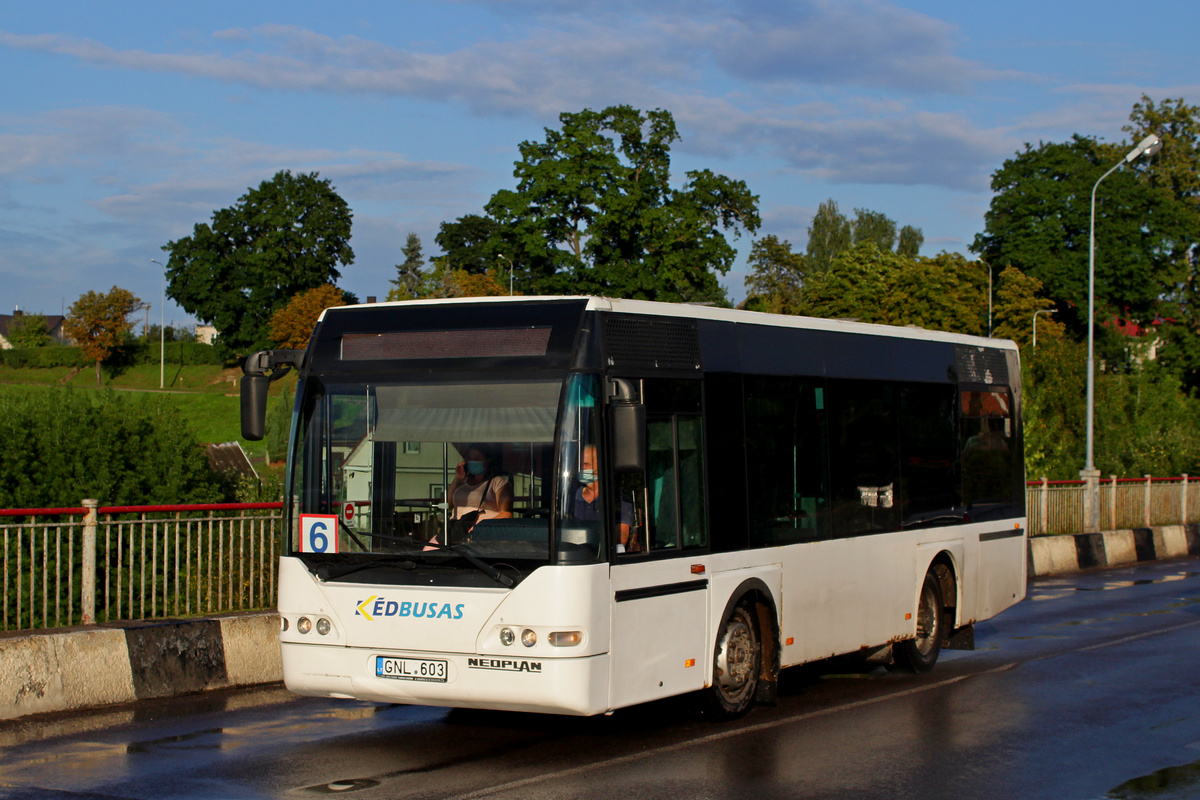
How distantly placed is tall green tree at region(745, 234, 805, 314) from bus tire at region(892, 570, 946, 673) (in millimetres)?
79776

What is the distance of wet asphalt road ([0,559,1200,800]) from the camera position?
7113 mm

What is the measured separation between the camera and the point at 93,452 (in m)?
18.3

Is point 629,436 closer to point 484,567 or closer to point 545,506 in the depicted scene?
point 545,506

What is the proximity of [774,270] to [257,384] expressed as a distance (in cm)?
8932

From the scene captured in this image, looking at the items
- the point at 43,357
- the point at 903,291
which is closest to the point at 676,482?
the point at 903,291

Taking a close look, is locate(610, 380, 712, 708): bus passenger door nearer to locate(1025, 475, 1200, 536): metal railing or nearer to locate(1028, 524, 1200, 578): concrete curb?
locate(1025, 475, 1200, 536): metal railing

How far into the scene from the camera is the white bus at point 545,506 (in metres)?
7.64

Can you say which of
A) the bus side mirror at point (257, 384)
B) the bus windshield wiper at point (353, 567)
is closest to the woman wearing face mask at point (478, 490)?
the bus windshield wiper at point (353, 567)

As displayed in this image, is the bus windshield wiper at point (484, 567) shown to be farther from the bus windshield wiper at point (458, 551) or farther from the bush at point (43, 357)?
the bush at point (43, 357)

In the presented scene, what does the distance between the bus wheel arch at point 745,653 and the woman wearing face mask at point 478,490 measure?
187cm

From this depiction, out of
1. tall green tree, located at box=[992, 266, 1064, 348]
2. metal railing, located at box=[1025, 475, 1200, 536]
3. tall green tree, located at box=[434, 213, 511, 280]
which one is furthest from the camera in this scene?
tall green tree, located at box=[434, 213, 511, 280]

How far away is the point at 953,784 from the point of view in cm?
726

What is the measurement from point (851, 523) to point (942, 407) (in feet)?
7.20

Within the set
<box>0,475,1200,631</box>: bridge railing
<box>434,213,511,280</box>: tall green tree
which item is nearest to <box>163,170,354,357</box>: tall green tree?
<box>434,213,511,280</box>: tall green tree
